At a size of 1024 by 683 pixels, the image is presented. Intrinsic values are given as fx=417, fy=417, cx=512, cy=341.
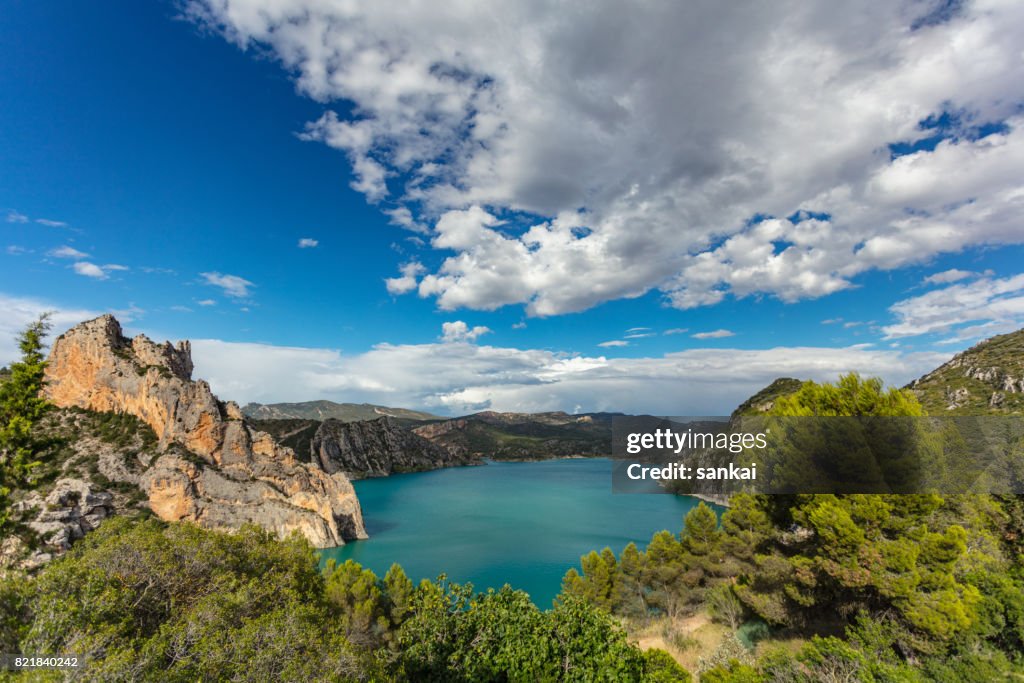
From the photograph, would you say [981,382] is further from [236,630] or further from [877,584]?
[236,630]

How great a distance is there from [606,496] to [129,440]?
7835cm

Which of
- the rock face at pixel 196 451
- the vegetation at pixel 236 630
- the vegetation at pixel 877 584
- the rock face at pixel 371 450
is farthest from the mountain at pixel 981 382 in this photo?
the rock face at pixel 371 450

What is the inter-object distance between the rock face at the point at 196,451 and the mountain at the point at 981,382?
74543 mm

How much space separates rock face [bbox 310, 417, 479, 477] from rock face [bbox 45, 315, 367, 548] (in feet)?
142

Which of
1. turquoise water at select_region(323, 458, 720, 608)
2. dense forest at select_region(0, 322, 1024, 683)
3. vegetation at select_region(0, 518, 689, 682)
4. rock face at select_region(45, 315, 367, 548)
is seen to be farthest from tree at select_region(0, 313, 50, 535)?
rock face at select_region(45, 315, 367, 548)

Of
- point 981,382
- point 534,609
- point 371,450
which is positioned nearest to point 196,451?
point 534,609

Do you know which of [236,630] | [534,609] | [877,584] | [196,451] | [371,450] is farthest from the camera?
[371,450]

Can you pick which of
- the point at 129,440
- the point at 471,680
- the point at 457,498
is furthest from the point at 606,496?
the point at 471,680

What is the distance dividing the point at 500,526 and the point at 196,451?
131 ft

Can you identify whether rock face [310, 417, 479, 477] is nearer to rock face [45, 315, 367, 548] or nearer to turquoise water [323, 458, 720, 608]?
turquoise water [323, 458, 720, 608]

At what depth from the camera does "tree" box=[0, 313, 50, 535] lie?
45.9 feet

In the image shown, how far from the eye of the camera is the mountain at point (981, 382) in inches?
1859

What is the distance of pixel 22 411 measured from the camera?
1453 cm

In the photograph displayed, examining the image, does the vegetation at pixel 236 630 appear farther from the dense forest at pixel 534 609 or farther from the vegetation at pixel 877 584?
the vegetation at pixel 877 584
